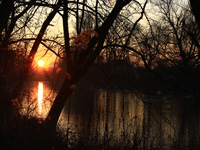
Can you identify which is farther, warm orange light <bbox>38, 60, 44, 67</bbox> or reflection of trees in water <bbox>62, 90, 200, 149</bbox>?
reflection of trees in water <bbox>62, 90, 200, 149</bbox>

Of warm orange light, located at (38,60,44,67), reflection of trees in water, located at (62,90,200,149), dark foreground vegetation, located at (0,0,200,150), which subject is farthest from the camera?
reflection of trees in water, located at (62,90,200,149)

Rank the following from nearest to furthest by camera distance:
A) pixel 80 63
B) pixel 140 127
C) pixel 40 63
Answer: pixel 80 63, pixel 40 63, pixel 140 127

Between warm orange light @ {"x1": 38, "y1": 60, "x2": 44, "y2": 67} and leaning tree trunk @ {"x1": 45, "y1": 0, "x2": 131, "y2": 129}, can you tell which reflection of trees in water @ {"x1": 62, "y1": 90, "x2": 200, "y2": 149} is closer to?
leaning tree trunk @ {"x1": 45, "y1": 0, "x2": 131, "y2": 129}

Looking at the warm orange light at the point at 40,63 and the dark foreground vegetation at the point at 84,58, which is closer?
the dark foreground vegetation at the point at 84,58

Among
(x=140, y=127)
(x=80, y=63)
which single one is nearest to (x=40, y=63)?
(x=80, y=63)

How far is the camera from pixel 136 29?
7.12 metres

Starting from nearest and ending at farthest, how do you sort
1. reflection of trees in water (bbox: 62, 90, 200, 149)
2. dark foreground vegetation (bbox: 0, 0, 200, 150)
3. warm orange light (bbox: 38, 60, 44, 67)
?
dark foreground vegetation (bbox: 0, 0, 200, 150)
warm orange light (bbox: 38, 60, 44, 67)
reflection of trees in water (bbox: 62, 90, 200, 149)

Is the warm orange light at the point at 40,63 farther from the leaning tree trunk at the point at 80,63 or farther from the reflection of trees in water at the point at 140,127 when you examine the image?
the reflection of trees in water at the point at 140,127

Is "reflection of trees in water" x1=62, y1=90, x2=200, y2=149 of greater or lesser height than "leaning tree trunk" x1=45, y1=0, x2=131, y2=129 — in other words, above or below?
below

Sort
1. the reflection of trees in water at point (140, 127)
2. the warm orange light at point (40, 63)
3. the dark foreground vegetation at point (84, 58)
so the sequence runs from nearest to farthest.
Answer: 1. the dark foreground vegetation at point (84, 58)
2. the warm orange light at point (40, 63)
3. the reflection of trees in water at point (140, 127)

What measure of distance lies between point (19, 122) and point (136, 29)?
3837 mm

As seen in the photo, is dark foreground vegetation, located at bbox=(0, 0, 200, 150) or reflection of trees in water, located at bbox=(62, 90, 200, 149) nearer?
dark foreground vegetation, located at bbox=(0, 0, 200, 150)

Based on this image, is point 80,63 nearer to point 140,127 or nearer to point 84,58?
point 84,58

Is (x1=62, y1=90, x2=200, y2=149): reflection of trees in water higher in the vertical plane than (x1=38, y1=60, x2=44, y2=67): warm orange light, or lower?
lower
